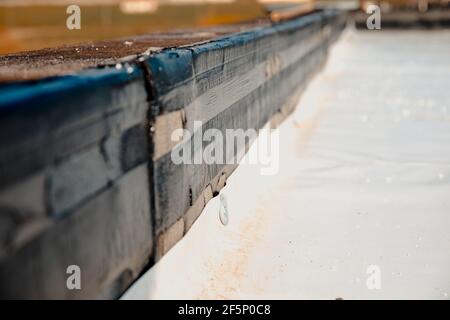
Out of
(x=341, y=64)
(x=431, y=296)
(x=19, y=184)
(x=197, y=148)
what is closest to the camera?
(x=19, y=184)

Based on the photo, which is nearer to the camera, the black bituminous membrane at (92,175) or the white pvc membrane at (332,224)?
the black bituminous membrane at (92,175)

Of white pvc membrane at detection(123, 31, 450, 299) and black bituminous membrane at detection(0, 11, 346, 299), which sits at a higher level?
black bituminous membrane at detection(0, 11, 346, 299)

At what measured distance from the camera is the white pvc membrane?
355 cm

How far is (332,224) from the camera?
4629 millimetres

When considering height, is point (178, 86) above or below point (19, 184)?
above

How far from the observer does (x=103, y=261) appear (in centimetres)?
288

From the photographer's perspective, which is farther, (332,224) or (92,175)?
(332,224)

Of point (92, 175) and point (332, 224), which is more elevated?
point (92, 175)

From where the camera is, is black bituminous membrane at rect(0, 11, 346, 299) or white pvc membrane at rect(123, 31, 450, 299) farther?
white pvc membrane at rect(123, 31, 450, 299)

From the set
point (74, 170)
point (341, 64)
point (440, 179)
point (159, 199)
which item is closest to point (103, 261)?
point (74, 170)

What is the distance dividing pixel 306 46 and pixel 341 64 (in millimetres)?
5912

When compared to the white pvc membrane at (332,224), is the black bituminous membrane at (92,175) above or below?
above

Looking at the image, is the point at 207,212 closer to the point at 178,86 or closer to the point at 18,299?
the point at 178,86

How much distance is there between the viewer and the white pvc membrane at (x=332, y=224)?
3.55 m
